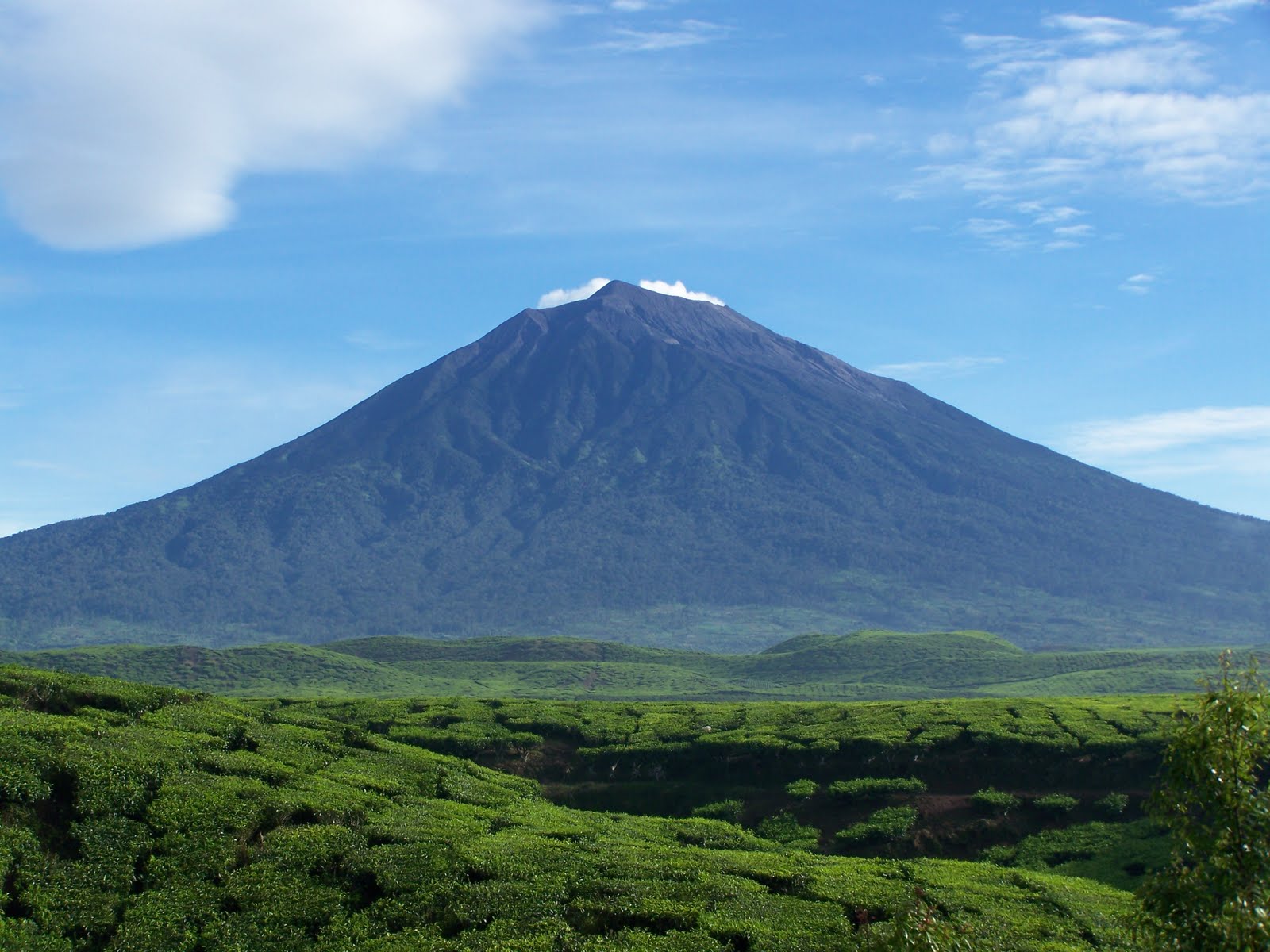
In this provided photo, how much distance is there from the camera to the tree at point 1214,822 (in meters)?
11.9

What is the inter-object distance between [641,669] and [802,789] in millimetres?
99899

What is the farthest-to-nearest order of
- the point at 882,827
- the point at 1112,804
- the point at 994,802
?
the point at 994,802 < the point at 1112,804 < the point at 882,827

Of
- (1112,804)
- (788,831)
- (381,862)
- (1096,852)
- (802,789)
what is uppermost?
(381,862)

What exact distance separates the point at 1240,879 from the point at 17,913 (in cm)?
1997

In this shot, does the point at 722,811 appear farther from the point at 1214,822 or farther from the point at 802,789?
the point at 1214,822

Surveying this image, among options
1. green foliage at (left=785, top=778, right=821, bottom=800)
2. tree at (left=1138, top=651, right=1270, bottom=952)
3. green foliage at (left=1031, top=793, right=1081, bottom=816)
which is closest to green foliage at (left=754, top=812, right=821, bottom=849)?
green foliage at (left=785, top=778, right=821, bottom=800)

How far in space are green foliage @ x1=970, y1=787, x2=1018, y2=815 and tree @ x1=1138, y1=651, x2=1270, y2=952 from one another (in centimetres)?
1935

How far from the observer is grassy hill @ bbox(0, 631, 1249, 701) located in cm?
10519

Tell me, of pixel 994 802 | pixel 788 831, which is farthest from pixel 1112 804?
pixel 788 831

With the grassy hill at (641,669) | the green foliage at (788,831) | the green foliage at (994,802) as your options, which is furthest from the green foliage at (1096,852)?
the grassy hill at (641,669)

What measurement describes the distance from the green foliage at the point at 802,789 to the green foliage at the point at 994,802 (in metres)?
4.59

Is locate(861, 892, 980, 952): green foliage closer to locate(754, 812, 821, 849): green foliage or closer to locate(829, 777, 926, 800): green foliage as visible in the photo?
locate(754, 812, 821, 849): green foliage

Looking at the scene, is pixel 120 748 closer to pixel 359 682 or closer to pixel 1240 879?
pixel 1240 879

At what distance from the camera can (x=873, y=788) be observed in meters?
32.5
